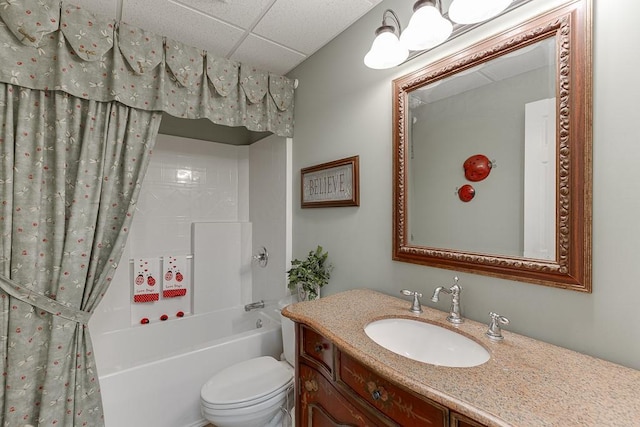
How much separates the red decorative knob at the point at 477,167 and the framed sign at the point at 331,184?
1.94 feet

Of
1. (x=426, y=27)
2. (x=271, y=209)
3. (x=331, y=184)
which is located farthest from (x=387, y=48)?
(x=271, y=209)

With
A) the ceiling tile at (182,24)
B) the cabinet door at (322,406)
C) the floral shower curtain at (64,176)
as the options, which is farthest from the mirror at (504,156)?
the floral shower curtain at (64,176)

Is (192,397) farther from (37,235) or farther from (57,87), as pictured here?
(57,87)

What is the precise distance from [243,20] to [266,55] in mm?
348

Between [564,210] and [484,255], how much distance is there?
286 mm

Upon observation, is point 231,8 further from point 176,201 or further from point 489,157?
point 176,201

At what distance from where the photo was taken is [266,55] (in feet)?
6.10

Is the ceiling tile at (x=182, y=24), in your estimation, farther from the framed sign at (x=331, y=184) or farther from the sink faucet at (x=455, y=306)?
the sink faucet at (x=455, y=306)

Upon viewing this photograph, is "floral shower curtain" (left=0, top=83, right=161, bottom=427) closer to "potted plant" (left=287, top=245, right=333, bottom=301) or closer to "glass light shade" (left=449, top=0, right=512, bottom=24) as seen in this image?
"potted plant" (left=287, top=245, right=333, bottom=301)

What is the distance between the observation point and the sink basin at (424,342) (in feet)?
3.07

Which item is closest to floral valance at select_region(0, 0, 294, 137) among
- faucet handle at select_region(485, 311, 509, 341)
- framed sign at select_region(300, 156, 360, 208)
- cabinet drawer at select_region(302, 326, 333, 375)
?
framed sign at select_region(300, 156, 360, 208)

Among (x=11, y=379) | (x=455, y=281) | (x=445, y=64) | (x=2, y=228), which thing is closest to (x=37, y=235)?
(x=2, y=228)

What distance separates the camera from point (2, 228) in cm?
123

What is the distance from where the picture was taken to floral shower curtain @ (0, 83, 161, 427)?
1242 millimetres
